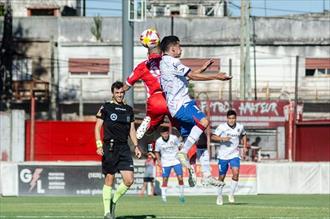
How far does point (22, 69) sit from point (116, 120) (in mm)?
43386

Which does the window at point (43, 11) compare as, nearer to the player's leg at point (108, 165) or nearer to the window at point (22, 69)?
the window at point (22, 69)

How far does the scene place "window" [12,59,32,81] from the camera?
60406mm

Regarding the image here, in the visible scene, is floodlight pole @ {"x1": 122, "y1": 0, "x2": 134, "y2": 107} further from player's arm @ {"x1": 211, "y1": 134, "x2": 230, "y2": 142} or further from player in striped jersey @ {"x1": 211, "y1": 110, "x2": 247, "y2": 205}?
player's arm @ {"x1": 211, "y1": 134, "x2": 230, "y2": 142}

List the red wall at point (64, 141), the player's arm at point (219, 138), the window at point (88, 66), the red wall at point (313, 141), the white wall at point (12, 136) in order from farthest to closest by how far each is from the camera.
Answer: the window at point (88, 66) → the red wall at point (313, 141) → the red wall at point (64, 141) → the white wall at point (12, 136) → the player's arm at point (219, 138)

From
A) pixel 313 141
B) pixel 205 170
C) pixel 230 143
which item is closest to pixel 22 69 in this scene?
pixel 313 141

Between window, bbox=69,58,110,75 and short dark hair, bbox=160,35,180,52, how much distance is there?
44.8 meters

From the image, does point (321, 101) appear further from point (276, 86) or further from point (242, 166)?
point (242, 166)

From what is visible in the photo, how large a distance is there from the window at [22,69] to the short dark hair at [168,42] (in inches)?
1796

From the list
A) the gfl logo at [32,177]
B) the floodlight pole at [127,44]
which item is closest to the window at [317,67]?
the gfl logo at [32,177]

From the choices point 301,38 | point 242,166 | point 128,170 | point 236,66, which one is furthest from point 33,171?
point 301,38

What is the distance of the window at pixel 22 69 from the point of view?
2378 inches

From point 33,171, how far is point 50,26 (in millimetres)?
29974

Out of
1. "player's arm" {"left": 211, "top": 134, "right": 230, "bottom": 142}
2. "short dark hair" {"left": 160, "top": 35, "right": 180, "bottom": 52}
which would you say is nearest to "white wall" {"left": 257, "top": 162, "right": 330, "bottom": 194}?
"player's arm" {"left": 211, "top": 134, "right": 230, "bottom": 142}

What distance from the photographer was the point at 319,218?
18297mm
